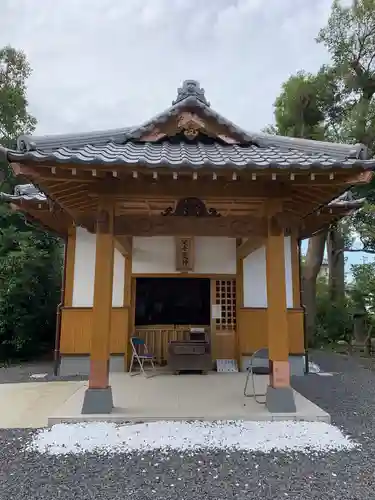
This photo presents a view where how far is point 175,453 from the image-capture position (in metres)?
3.19

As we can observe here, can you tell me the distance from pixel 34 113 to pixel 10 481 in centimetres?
1153

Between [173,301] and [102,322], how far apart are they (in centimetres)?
367

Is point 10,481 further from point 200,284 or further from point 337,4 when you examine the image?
point 337,4

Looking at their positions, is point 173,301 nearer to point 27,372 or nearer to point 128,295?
point 128,295

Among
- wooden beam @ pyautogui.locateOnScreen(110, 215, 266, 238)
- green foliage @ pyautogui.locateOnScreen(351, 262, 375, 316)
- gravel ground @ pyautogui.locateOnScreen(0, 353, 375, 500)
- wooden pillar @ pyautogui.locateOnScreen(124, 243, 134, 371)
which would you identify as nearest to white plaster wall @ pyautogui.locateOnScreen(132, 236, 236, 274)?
wooden pillar @ pyautogui.locateOnScreen(124, 243, 134, 371)

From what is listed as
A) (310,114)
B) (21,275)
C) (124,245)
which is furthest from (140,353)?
(310,114)

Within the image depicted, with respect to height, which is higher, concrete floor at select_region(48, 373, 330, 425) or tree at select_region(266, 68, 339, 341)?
tree at select_region(266, 68, 339, 341)

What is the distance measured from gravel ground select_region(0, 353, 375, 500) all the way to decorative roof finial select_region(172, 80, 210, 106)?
495 centimetres

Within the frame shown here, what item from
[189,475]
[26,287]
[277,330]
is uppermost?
[26,287]

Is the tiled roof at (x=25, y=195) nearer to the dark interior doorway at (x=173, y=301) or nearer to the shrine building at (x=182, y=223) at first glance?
the shrine building at (x=182, y=223)

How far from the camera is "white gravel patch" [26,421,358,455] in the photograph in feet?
10.8

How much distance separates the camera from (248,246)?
623 cm

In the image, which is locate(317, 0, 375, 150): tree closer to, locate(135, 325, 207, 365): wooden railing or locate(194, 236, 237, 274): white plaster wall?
locate(194, 236, 237, 274): white plaster wall

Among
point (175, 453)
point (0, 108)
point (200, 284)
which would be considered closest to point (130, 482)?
point (175, 453)
